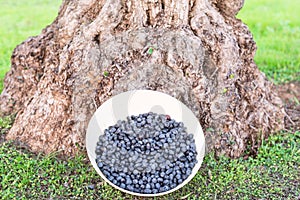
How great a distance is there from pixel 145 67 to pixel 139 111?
1.07 ft

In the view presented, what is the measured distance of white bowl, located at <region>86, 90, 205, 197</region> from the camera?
3.11 metres

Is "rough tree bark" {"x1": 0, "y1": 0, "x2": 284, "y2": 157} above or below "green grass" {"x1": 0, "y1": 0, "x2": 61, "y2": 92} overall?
above

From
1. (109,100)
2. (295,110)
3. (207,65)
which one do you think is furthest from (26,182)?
(295,110)

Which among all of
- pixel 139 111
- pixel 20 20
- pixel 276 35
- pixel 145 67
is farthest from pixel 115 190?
pixel 20 20

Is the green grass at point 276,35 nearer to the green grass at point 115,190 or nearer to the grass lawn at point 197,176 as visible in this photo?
the grass lawn at point 197,176

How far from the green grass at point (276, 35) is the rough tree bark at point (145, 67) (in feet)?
5.37

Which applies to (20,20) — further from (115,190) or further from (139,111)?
(115,190)

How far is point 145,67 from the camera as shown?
3.30m

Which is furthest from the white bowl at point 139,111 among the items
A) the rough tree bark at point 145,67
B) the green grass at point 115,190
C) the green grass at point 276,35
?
the green grass at point 276,35

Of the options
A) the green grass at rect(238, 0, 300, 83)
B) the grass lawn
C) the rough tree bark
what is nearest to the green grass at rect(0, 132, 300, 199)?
the grass lawn

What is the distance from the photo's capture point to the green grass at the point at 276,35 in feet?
17.3

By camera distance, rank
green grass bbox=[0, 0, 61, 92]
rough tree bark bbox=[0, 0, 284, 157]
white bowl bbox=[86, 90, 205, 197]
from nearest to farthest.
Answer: white bowl bbox=[86, 90, 205, 197]
rough tree bark bbox=[0, 0, 284, 157]
green grass bbox=[0, 0, 61, 92]

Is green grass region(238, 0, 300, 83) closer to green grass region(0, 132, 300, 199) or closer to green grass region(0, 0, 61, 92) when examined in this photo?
green grass region(0, 132, 300, 199)

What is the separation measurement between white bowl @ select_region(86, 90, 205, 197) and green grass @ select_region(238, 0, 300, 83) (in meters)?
2.12
